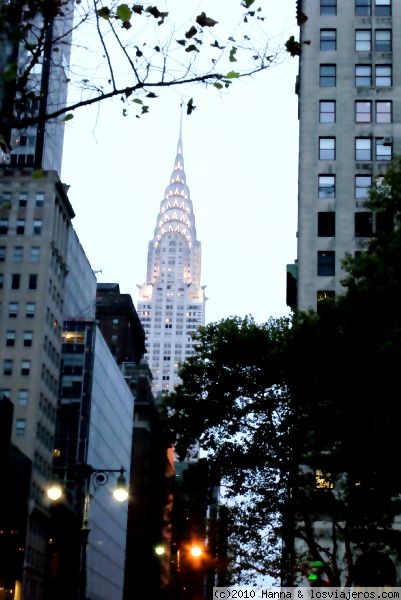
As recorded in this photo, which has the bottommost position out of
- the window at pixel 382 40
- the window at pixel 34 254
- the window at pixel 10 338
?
the window at pixel 10 338

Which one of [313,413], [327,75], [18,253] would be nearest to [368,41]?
[327,75]

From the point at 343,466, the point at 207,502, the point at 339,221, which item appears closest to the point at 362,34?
the point at 339,221

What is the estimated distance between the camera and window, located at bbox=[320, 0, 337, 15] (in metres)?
69.1

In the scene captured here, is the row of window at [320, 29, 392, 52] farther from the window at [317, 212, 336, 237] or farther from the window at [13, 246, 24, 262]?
the window at [13, 246, 24, 262]

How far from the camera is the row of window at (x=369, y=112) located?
6650 cm

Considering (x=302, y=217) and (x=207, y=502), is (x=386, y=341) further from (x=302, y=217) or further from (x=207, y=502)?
(x=302, y=217)

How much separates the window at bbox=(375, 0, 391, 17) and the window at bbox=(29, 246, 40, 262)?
203 feet

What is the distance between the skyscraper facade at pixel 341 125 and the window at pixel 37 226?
195ft

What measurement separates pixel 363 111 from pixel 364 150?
114 inches

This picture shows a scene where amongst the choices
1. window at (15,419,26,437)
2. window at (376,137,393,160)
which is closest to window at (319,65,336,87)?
window at (376,137,393,160)

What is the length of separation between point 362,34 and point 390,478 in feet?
154

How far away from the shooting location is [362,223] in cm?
6438

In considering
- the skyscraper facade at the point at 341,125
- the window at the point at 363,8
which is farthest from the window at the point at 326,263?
the window at the point at 363,8

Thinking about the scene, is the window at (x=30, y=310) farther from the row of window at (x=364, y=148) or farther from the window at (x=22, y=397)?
the row of window at (x=364, y=148)
